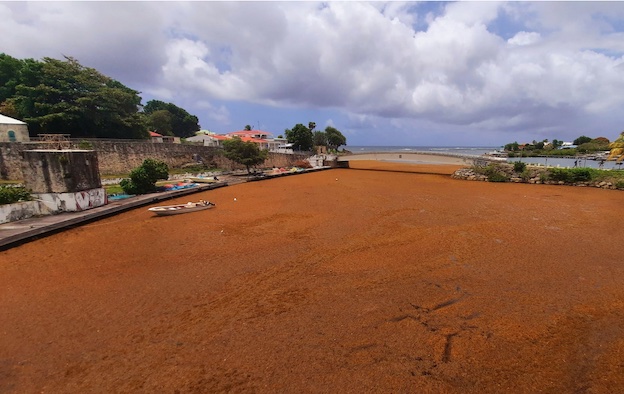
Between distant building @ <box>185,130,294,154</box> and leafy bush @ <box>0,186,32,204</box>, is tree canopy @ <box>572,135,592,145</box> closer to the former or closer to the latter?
distant building @ <box>185,130,294,154</box>

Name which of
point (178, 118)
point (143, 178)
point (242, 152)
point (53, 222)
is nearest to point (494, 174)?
point (242, 152)

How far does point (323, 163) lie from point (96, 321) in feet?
157

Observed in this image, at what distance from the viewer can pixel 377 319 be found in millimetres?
6863

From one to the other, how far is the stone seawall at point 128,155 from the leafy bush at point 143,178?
14.8ft

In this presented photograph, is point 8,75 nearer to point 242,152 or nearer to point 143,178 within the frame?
point 242,152

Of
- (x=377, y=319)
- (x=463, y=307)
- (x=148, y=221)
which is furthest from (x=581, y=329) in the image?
(x=148, y=221)

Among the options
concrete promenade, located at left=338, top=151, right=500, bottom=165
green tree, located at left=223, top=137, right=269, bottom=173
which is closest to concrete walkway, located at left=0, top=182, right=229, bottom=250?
green tree, located at left=223, top=137, right=269, bottom=173

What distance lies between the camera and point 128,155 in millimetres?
33000

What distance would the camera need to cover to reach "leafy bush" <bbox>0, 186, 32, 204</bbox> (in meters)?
14.1

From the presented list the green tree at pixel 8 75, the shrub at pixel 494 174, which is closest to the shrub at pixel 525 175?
the shrub at pixel 494 174

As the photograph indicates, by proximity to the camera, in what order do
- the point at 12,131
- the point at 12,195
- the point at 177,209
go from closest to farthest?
the point at 12,195
the point at 177,209
the point at 12,131

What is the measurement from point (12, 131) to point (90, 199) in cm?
1691

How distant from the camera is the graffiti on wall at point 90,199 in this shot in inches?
664

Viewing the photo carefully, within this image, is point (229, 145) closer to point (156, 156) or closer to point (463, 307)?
point (156, 156)
